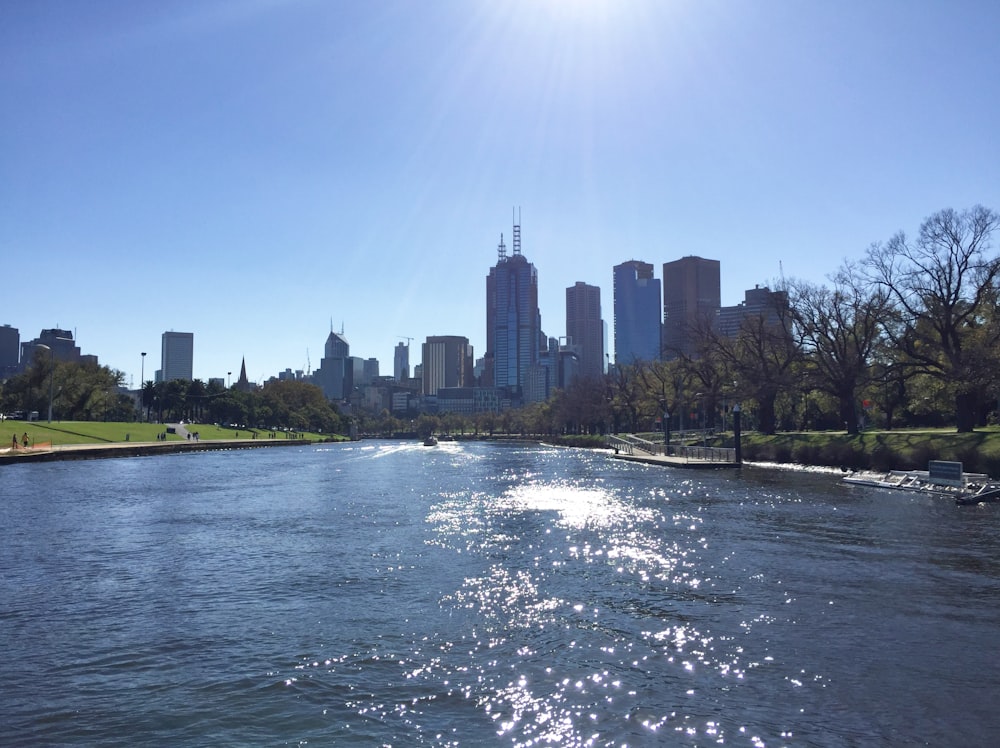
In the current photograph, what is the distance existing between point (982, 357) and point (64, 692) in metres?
52.4

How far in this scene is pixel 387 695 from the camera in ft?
36.5

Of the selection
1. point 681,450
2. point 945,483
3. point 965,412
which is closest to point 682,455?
point 681,450

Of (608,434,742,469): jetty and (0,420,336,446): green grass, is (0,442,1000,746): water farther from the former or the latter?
(0,420,336,446): green grass

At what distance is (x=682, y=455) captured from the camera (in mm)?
74125

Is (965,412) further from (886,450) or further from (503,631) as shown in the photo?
(503,631)

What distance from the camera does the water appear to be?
33.4 ft

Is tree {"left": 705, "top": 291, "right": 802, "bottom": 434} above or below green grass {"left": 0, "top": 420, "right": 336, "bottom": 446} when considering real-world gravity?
above

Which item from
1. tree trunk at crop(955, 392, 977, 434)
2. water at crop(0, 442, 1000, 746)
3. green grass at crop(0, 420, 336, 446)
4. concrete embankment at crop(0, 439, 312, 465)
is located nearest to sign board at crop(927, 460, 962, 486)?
water at crop(0, 442, 1000, 746)

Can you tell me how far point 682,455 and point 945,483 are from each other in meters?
36.0

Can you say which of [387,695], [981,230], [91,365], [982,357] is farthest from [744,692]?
[91,365]

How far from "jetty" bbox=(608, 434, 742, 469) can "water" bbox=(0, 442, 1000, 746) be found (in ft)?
107

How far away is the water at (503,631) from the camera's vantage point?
1018 cm

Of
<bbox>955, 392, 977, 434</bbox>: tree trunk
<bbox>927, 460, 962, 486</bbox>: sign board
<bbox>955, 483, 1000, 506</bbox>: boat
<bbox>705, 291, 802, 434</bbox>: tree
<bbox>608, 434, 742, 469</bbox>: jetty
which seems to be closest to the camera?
<bbox>955, 483, 1000, 506</bbox>: boat

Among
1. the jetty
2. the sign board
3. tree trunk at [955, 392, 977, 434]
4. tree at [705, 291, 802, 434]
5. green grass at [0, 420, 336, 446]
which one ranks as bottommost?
the jetty
